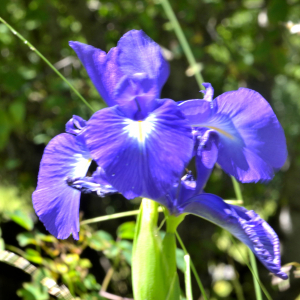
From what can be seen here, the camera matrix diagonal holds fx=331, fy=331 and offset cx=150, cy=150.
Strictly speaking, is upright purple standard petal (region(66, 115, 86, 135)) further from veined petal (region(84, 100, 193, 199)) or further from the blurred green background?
the blurred green background

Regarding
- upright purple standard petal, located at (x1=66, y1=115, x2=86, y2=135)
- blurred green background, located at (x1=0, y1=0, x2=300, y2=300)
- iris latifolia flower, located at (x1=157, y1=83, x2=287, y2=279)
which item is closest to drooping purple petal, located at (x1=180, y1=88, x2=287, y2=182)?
iris latifolia flower, located at (x1=157, y1=83, x2=287, y2=279)

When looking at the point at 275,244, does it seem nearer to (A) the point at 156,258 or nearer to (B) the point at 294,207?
(A) the point at 156,258

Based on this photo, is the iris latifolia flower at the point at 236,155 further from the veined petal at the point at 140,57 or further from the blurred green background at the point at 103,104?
the blurred green background at the point at 103,104

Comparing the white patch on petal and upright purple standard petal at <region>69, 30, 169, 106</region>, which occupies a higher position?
upright purple standard petal at <region>69, 30, 169, 106</region>

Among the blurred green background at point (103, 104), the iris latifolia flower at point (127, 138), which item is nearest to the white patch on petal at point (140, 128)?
the iris latifolia flower at point (127, 138)

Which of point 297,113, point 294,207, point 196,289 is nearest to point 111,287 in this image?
point 196,289

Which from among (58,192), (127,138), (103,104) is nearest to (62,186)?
(58,192)
